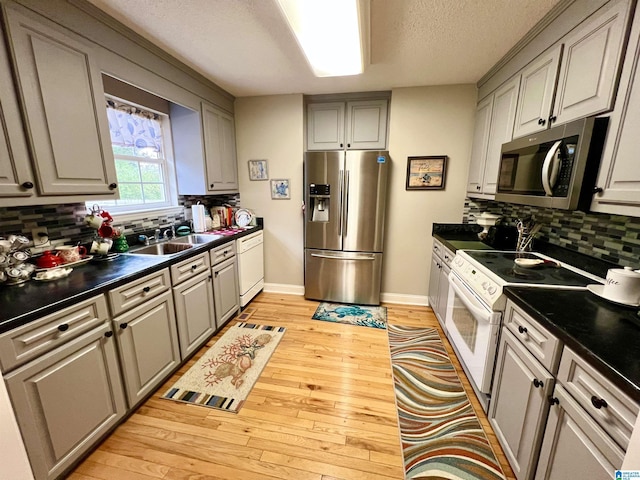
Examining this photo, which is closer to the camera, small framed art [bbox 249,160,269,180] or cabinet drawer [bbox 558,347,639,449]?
cabinet drawer [bbox 558,347,639,449]

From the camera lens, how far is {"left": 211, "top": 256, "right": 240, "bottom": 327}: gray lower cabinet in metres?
2.46

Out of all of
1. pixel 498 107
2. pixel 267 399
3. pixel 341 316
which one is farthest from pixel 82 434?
pixel 498 107

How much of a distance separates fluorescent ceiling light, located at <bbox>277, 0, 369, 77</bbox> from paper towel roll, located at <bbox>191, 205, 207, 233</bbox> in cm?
179

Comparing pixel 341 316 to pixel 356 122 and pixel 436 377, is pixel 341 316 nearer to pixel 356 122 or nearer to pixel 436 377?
pixel 436 377

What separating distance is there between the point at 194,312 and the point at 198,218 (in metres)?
1.10

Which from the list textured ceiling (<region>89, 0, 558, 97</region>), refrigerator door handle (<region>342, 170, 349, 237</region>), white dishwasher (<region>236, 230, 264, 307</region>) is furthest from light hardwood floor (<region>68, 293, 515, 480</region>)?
textured ceiling (<region>89, 0, 558, 97</region>)

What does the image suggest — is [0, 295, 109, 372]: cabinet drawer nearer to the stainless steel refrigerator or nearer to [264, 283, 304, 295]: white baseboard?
the stainless steel refrigerator

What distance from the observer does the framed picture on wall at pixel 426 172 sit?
2.85m

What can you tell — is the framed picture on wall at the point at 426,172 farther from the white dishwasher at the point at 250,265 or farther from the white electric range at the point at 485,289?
the white dishwasher at the point at 250,265

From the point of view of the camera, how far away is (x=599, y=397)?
82 centimetres

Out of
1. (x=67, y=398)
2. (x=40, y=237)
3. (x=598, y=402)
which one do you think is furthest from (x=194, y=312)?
(x=598, y=402)

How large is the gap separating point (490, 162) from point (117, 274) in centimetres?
298

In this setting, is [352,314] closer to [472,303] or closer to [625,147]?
[472,303]

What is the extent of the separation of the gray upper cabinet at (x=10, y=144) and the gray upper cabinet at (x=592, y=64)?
2.85 m
